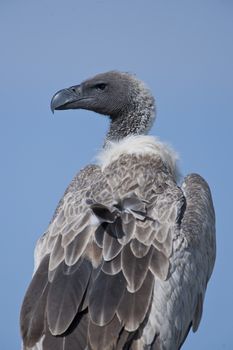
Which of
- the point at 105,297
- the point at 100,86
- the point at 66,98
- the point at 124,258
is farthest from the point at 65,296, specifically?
the point at 100,86

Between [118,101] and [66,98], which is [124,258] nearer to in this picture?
[66,98]

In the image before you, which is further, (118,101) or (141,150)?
(118,101)

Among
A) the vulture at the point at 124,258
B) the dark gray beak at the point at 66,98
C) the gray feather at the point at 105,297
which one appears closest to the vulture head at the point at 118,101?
the dark gray beak at the point at 66,98

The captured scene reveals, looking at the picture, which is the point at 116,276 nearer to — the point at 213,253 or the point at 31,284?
the point at 31,284

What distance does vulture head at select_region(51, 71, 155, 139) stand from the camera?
35.6 feet

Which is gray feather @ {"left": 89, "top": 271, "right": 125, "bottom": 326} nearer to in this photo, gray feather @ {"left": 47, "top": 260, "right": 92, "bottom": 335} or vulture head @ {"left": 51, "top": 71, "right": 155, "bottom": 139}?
gray feather @ {"left": 47, "top": 260, "right": 92, "bottom": 335}

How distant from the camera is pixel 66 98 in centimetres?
1070

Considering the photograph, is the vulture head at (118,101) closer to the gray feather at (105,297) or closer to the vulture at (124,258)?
the vulture at (124,258)

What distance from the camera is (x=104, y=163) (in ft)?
32.7

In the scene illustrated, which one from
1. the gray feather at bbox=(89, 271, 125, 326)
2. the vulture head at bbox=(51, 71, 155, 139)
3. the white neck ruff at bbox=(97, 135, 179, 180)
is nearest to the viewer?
the gray feather at bbox=(89, 271, 125, 326)

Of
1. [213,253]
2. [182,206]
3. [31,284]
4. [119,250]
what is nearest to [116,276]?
[119,250]

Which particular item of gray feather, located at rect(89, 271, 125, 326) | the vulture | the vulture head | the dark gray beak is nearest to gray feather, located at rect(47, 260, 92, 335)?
the vulture

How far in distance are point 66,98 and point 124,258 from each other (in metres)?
3.32

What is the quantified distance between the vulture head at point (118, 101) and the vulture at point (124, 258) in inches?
31.2
